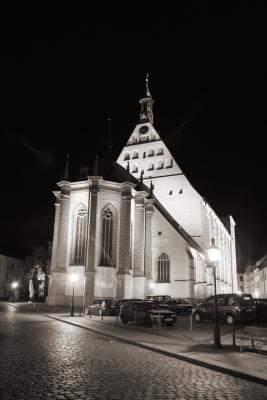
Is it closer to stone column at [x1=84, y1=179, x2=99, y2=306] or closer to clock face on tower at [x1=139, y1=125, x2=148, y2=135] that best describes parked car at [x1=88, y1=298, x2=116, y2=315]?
stone column at [x1=84, y1=179, x2=99, y2=306]

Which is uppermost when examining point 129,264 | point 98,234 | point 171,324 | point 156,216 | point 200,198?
point 200,198

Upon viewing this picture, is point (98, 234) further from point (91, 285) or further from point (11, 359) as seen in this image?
point (11, 359)

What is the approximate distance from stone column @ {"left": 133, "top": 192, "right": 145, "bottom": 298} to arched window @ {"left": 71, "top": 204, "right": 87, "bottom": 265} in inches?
218

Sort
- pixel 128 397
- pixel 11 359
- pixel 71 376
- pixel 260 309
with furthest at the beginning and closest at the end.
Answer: pixel 260 309, pixel 11 359, pixel 71 376, pixel 128 397

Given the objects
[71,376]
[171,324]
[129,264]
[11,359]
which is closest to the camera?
[71,376]

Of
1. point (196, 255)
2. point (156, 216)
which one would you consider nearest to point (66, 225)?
point (156, 216)

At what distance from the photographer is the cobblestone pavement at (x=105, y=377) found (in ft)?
21.4

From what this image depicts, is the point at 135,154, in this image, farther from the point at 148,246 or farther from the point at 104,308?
the point at 104,308

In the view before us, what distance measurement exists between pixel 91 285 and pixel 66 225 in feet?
23.6

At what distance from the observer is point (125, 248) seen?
36594 millimetres

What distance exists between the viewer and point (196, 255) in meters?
44.6

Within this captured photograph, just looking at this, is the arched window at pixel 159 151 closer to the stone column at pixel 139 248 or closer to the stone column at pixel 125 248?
the stone column at pixel 139 248

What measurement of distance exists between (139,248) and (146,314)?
18.5m

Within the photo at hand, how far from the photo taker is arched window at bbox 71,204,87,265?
1483 inches
